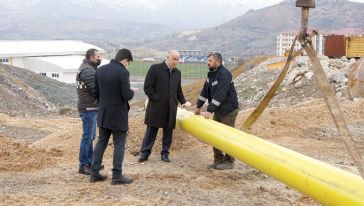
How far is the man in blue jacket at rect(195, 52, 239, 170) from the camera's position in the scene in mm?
7219

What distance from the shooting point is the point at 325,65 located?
80.2 ft

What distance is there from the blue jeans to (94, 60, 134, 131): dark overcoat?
520mm

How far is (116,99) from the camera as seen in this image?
21.1ft

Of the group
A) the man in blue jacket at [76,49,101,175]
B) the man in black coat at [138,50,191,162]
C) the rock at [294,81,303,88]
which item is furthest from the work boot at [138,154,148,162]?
the rock at [294,81,303,88]

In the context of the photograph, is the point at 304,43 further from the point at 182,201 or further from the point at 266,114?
the point at 266,114

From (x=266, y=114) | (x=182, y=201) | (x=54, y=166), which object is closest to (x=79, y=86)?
(x=54, y=166)

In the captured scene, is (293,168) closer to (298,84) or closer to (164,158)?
(164,158)

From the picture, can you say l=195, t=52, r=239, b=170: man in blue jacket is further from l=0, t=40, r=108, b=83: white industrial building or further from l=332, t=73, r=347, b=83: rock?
l=0, t=40, r=108, b=83: white industrial building

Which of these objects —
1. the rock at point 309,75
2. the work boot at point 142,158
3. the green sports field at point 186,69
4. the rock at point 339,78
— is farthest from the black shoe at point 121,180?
the green sports field at point 186,69

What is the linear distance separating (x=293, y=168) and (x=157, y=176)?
226 cm

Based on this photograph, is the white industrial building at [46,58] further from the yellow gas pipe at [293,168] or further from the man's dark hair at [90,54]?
the yellow gas pipe at [293,168]

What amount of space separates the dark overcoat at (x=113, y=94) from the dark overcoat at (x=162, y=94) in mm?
1139

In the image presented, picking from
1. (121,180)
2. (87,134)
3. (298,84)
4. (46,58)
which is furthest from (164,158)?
(46,58)

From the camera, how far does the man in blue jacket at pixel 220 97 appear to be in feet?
23.7
